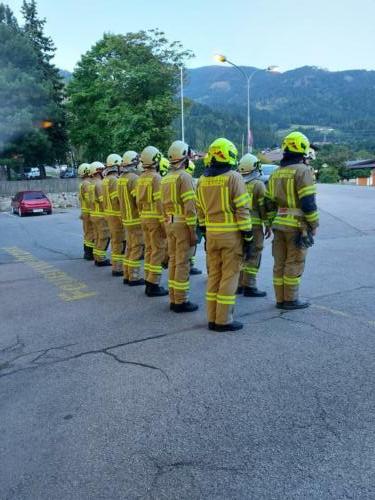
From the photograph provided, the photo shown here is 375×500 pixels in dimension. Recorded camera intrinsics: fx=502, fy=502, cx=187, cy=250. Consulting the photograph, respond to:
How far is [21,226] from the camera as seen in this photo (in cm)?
2159

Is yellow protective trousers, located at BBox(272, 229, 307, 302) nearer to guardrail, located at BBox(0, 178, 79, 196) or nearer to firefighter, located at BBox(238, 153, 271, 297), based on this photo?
firefighter, located at BBox(238, 153, 271, 297)

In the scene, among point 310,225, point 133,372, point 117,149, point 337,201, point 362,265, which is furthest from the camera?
point 117,149

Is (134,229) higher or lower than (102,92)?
lower

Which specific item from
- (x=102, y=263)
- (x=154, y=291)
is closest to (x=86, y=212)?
(x=102, y=263)

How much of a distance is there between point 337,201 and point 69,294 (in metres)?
15.5

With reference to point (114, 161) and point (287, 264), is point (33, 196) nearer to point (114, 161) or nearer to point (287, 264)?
point (114, 161)

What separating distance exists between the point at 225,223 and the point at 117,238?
3.95m

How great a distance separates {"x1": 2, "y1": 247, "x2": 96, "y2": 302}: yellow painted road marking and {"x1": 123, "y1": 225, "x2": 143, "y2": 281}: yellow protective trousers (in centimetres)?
77

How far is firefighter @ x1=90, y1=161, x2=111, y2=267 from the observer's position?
1046 cm

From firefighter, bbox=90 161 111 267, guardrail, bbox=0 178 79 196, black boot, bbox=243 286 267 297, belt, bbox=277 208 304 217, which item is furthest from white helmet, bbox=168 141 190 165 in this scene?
guardrail, bbox=0 178 79 196

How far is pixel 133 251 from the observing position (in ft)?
27.8

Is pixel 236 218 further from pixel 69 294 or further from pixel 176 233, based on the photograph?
pixel 69 294

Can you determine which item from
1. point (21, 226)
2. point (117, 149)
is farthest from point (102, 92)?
point (21, 226)

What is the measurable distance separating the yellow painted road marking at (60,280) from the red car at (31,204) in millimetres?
14868
